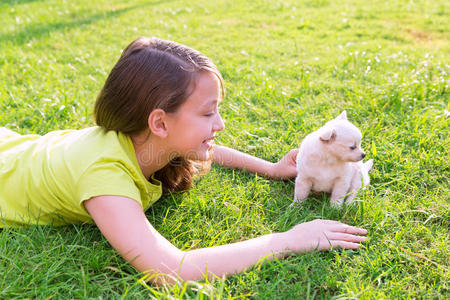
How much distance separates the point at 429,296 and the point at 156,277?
1.33 m

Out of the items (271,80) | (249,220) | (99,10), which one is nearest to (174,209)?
(249,220)

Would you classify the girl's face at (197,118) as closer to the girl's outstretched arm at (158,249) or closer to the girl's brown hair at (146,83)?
the girl's brown hair at (146,83)

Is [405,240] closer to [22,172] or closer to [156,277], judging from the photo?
[156,277]

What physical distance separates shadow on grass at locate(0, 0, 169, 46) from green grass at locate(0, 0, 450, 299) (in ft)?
0.15

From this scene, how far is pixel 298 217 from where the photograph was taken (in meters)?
2.50

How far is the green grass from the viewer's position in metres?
2.00

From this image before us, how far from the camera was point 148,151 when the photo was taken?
2314 millimetres

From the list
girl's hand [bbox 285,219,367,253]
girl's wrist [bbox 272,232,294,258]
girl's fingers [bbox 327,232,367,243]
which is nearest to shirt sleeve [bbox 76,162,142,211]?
girl's wrist [bbox 272,232,294,258]

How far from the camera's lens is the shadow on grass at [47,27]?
6.22 metres

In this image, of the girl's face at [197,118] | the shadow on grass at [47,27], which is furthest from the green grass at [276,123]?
the girl's face at [197,118]

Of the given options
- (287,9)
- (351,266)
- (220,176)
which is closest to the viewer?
(351,266)

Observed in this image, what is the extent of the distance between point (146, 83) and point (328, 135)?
1164 mm

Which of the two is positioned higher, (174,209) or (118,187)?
(118,187)

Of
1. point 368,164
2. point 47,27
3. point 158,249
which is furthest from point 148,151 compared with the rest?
point 47,27
